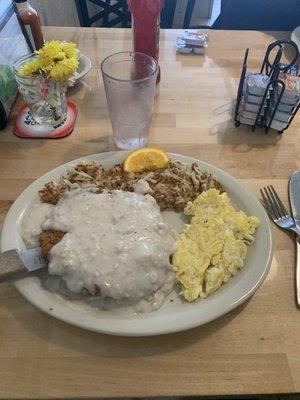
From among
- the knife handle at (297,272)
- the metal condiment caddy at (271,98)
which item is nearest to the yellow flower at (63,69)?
the metal condiment caddy at (271,98)

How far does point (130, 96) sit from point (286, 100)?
1.77 feet

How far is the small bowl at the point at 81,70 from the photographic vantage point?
56.2 inches

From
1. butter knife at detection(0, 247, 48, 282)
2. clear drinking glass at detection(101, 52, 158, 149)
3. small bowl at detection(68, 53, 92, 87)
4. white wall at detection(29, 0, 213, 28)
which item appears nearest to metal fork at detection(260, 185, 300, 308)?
clear drinking glass at detection(101, 52, 158, 149)

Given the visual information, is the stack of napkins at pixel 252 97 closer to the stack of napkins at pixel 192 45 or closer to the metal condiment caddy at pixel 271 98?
the metal condiment caddy at pixel 271 98

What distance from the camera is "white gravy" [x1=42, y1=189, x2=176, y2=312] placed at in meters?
0.77

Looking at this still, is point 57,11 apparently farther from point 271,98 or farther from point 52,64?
point 271,98

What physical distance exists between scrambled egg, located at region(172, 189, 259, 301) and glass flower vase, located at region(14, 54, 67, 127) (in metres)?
0.66

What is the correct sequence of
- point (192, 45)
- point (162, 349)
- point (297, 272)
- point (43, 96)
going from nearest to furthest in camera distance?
point (162, 349) < point (297, 272) < point (43, 96) < point (192, 45)

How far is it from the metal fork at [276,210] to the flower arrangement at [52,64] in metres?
0.76

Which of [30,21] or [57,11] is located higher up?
[30,21]

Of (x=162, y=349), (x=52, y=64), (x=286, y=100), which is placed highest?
(x=52, y=64)

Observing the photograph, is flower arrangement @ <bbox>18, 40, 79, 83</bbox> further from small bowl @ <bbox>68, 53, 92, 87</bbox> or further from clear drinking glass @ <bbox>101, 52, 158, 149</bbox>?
small bowl @ <bbox>68, 53, 92, 87</bbox>

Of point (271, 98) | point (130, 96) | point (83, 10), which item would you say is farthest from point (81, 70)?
point (83, 10)

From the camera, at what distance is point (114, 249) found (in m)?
0.80
